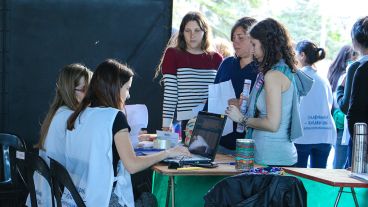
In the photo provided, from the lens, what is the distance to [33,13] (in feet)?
15.2

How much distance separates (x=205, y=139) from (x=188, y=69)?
0.87 metres

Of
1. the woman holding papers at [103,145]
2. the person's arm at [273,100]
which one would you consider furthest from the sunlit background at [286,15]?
the woman holding papers at [103,145]

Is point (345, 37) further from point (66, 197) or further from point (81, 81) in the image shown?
point (66, 197)

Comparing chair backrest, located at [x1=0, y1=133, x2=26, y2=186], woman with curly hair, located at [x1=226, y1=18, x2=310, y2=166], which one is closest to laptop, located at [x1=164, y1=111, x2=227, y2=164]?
woman with curly hair, located at [x1=226, y1=18, x2=310, y2=166]

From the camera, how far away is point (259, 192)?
8.82 ft

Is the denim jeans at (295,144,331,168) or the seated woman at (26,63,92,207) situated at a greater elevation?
the seated woman at (26,63,92,207)

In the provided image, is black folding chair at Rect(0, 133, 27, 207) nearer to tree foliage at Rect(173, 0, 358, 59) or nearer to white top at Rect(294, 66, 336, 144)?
white top at Rect(294, 66, 336, 144)

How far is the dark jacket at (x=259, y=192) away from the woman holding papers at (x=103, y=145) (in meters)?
0.61

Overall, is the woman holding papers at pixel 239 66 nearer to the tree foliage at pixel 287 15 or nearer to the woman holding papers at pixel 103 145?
the woman holding papers at pixel 103 145

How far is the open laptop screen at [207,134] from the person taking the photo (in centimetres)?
350

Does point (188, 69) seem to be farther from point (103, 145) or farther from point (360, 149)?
point (360, 149)

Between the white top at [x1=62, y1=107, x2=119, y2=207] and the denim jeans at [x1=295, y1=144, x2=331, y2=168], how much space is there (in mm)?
2017

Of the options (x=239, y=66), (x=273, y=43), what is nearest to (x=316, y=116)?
(x=239, y=66)

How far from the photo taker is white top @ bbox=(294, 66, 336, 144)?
478 centimetres
